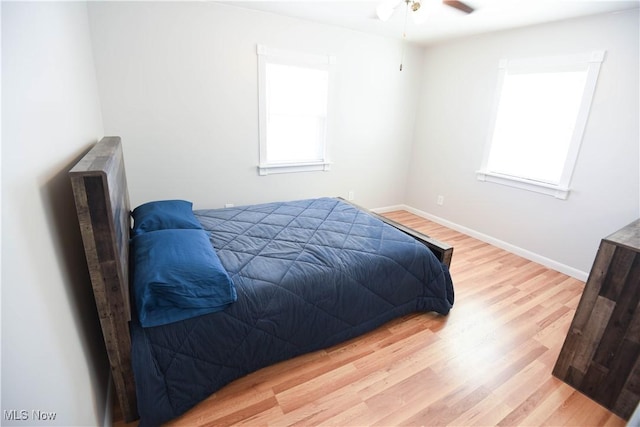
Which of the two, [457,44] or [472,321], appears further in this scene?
[457,44]

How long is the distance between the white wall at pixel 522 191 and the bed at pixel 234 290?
1.72m

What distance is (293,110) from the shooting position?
352 centimetres

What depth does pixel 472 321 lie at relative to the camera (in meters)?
2.23

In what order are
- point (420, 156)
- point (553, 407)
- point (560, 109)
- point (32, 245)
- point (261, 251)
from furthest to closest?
1. point (420, 156)
2. point (560, 109)
3. point (261, 251)
4. point (553, 407)
5. point (32, 245)

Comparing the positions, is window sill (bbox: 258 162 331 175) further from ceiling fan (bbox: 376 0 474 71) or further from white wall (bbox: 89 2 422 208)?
ceiling fan (bbox: 376 0 474 71)

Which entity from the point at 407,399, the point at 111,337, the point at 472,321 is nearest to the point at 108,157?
the point at 111,337

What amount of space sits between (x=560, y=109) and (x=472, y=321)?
2411 mm

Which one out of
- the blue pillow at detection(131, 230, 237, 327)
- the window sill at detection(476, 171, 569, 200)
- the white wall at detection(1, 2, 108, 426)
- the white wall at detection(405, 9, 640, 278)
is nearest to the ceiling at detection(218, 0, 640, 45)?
the white wall at detection(405, 9, 640, 278)

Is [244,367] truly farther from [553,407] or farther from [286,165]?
Result: [286,165]

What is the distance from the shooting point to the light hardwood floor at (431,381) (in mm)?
1485

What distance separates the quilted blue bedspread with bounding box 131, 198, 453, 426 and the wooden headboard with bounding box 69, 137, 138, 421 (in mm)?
88

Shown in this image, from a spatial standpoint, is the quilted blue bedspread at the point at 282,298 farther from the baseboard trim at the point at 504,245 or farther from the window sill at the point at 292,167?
the baseboard trim at the point at 504,245

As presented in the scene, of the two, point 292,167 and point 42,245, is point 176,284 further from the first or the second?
point 292,167

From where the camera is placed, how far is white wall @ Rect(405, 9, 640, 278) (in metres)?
2.52
